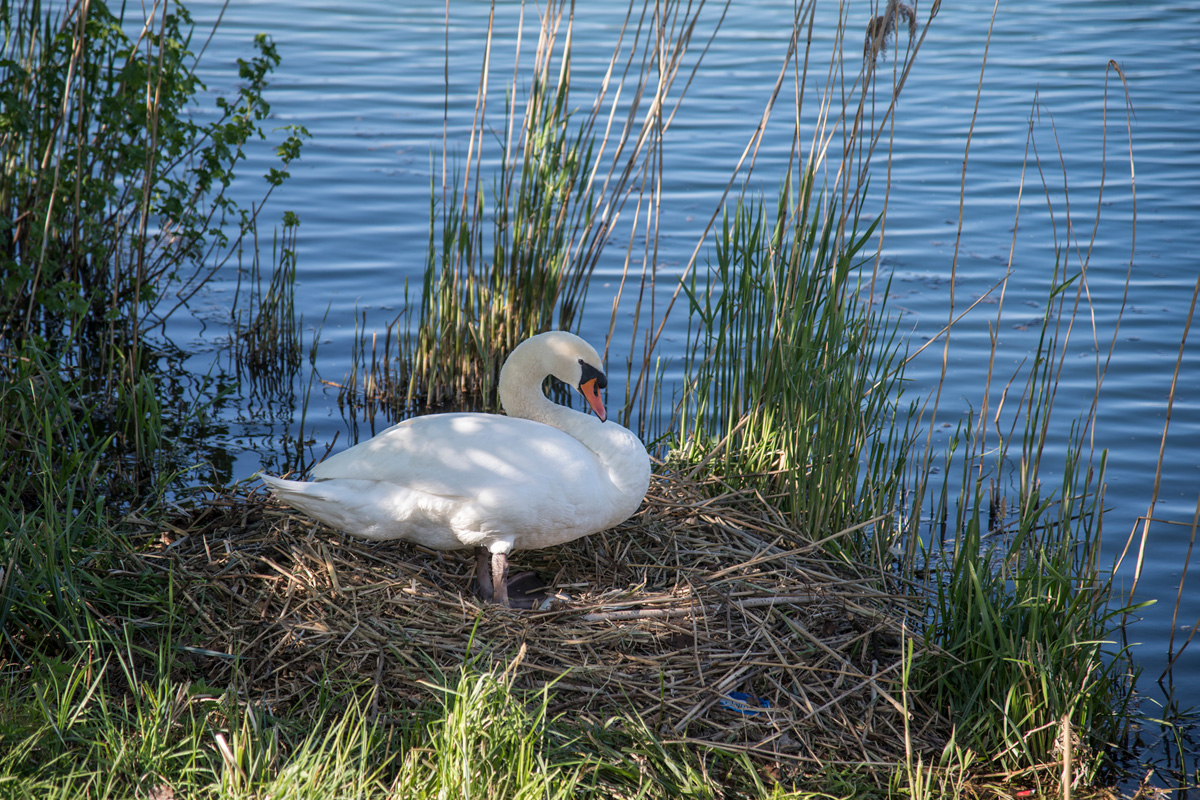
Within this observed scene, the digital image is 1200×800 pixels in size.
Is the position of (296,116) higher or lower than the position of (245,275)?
higher

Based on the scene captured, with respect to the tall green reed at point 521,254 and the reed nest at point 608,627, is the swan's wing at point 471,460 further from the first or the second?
the tall green reed at point 521,254

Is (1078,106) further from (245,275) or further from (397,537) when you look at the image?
(397,537)

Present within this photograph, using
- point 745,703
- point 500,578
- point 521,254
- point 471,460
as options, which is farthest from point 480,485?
point 521,254

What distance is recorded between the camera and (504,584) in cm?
396

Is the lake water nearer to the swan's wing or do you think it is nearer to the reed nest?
the reed nest

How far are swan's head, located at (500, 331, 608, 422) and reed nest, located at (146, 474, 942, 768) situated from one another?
586 mm

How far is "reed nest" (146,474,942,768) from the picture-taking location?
338 centimetres

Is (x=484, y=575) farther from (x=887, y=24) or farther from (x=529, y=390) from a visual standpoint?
(x=887, y=24)

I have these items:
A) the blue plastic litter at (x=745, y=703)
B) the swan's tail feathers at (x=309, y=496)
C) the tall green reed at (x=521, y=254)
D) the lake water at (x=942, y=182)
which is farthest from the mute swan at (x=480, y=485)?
the lake water at (x=942, y=182)

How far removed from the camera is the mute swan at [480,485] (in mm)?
3785

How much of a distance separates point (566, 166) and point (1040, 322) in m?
3.44

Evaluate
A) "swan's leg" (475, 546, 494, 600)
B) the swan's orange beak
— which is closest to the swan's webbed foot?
"swan's leg" (475, 546, 494, 600)

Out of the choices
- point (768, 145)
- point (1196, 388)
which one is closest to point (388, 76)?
point (768, 145)

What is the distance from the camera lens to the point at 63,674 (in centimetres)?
319
